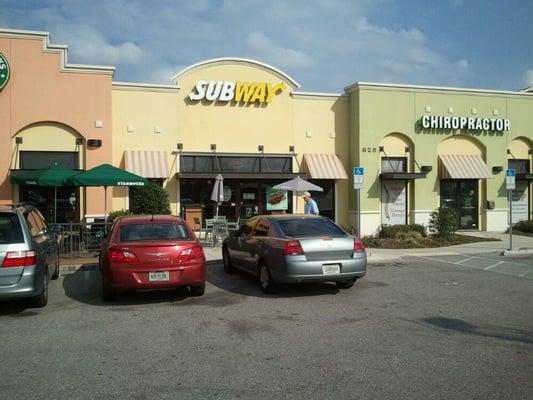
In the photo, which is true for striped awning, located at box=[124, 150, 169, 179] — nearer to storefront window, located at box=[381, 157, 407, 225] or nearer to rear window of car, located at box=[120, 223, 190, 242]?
storefront window, located at box=[381, 157, 407, 225]

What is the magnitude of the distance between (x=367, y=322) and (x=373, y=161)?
47.8 ft

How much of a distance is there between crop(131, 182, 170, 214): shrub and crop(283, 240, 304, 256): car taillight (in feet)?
29.6

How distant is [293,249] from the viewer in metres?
9.27

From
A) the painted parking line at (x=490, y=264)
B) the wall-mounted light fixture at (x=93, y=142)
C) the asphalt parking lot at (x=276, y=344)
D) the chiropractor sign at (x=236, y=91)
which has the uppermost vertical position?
the chiropractor sign at (x=236, y=91)

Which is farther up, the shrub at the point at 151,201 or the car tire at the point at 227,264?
the shrub at the point at 151,201

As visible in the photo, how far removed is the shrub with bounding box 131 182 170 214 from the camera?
17422mm

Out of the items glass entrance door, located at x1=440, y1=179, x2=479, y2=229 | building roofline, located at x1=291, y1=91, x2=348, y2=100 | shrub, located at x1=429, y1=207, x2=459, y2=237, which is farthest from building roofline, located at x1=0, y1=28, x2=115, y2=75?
glass entrance door, located at x1=440, y1=179, x2=479, y2=229

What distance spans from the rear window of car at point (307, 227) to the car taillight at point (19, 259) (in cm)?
428

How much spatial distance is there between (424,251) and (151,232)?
34.3 ft

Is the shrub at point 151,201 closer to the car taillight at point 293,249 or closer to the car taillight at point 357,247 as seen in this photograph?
the car taillight at point 293,249

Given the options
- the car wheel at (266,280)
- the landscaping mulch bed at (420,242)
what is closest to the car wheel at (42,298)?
the car wheel at (266,280)

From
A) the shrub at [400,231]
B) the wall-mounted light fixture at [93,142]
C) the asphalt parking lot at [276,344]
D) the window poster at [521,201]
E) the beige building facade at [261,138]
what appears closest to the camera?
the asphalt parking lot at [276,344]

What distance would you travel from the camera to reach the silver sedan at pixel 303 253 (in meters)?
9.25

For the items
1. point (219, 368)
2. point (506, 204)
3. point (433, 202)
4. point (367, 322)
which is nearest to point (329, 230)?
point (367, 322)
